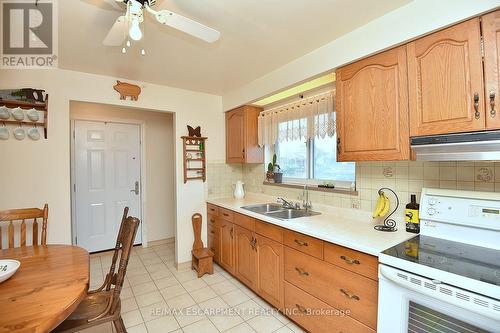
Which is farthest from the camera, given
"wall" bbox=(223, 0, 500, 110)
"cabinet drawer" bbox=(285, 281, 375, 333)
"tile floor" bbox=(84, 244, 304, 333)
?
"tile floor" bbox=(84, 244, 304, 333)

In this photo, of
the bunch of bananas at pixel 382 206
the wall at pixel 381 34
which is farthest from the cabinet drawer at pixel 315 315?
the wall at pixel 381 34

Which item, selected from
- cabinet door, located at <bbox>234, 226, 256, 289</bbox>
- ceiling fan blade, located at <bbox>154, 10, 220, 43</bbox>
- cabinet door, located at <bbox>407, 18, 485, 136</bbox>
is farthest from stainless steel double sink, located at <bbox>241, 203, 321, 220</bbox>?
ceiling fan blade, located at <bbox>154, 10, 220, 43</bbox>

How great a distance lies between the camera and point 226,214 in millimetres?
2764

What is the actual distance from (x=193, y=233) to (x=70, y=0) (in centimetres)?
258

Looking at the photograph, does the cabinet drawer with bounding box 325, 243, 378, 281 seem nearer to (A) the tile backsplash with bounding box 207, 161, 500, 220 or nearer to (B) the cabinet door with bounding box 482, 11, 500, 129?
(A) the tile backsplash with bounding box 207, 161, 500, 220

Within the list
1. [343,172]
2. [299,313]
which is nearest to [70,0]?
[343,172]

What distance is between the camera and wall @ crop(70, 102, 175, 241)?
381cm

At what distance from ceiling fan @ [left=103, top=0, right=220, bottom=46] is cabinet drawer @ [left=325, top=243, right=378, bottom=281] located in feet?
5.09

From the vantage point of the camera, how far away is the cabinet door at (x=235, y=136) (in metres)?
3.08

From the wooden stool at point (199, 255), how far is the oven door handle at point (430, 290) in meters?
2.02

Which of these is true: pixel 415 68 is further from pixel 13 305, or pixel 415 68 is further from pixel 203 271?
pixel 203 271

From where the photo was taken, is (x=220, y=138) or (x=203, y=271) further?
(x=220, y=138)

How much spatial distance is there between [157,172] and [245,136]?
1803 millimetres

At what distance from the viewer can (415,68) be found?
1420 mm
